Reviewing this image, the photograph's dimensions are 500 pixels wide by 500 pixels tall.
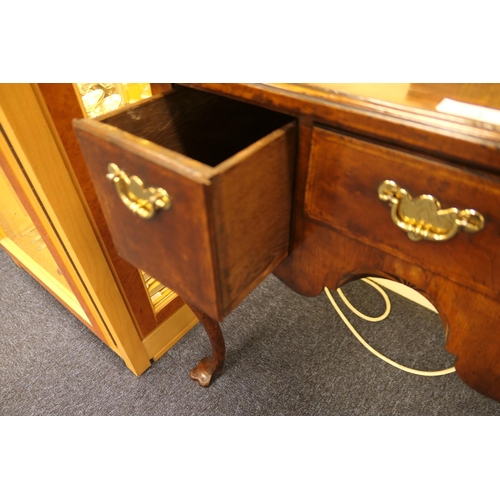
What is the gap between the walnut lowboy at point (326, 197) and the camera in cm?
32

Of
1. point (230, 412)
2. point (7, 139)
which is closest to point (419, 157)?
point (7, 139)

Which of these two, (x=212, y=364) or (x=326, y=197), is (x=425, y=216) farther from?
(x=212, y=364)

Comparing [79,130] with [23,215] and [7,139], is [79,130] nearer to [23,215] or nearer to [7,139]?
[7,139]

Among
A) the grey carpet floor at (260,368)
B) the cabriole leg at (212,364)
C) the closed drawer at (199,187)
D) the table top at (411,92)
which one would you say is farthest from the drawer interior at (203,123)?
the grey carpet floor at (260,368)

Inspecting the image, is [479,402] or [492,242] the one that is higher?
[492,242]

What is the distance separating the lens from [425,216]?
350 mm

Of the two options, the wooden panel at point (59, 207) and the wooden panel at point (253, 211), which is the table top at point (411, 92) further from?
the wooden panel at point (59, 207)

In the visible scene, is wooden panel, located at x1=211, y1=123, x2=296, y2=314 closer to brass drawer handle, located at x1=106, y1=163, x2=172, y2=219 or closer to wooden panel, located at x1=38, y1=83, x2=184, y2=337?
brass drawer handle, located at x1=106, y1=163, x2=172, y2=219

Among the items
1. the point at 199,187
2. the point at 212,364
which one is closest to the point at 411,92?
the point at 199,187

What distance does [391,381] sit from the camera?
937 millimetres

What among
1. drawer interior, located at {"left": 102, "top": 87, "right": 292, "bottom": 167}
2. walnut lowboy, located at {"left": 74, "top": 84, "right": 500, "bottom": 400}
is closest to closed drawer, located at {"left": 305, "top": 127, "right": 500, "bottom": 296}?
walnut lowboy, located at {"left": 74, "top": 84, "right": 500, "bottom": 400}

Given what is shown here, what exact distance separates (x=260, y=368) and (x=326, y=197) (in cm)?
67

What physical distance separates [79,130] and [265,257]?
26 centimetres

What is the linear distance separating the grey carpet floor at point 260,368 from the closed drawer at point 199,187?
55 cm
